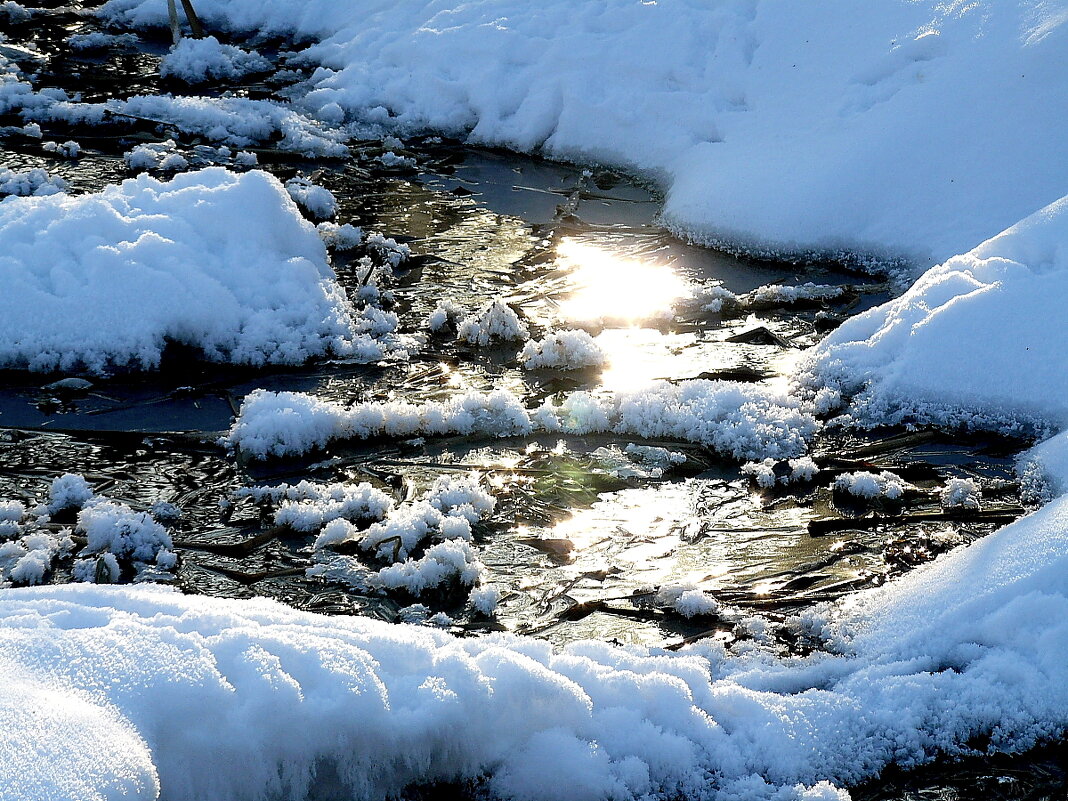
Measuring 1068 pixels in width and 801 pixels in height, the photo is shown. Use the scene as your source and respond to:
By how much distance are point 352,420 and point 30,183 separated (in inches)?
155

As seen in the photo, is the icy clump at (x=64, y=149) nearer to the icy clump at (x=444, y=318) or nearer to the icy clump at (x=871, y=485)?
the icy clump at (x=444, y=318)

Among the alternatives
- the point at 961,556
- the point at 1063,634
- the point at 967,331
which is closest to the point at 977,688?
the point at 1063,634

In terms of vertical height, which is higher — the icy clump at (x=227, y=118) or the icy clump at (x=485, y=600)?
the icy clump at (x=227, y=118)

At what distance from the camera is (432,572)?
422 cm

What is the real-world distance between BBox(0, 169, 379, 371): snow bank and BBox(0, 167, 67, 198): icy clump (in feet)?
3.76

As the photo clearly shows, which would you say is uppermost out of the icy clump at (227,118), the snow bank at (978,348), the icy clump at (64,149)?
the icy clump at (227,118)

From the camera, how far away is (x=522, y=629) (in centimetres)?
408

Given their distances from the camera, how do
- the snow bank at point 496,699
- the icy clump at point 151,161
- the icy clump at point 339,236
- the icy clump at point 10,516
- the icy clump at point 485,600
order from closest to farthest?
the snow bank at point 496,699, the icy clump at point 485,600, the icy clump at point 10,516, the icy clump at point 339,236, the icy clump at point 151,161

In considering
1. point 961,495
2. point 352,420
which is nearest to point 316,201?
point 352,420

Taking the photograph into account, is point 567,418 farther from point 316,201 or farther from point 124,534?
point 316,201

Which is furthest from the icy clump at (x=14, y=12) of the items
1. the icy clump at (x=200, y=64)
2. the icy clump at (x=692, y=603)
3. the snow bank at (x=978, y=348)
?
the icy clump at (x=692, y=603)

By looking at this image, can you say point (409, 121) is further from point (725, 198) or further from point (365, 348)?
point (365, 348)

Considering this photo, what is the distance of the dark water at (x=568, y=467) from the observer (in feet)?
13.9

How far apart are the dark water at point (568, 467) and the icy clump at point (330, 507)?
0.11 metres
